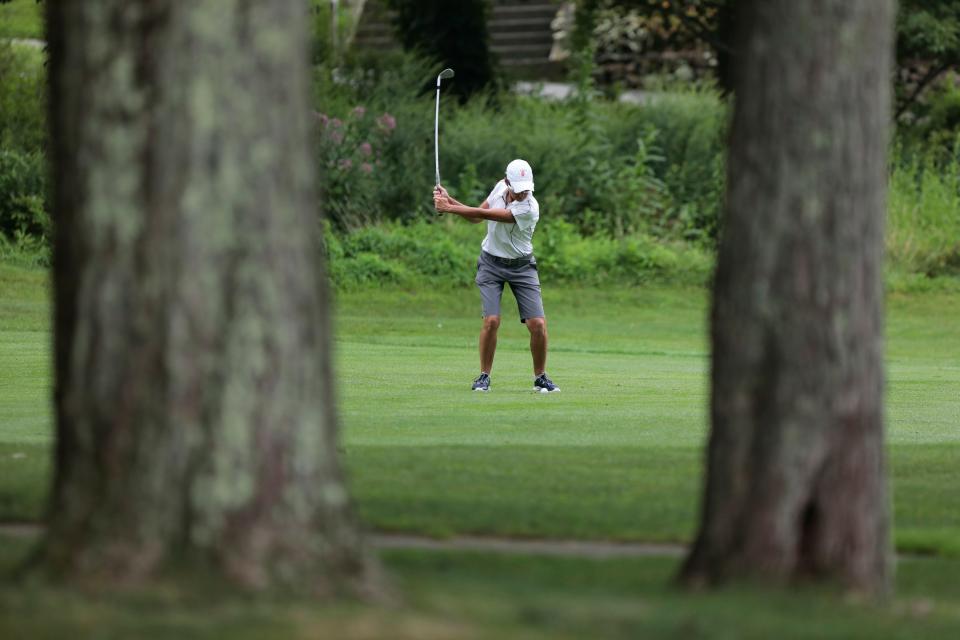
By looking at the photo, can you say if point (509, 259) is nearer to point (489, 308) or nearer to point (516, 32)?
point (489, 308)

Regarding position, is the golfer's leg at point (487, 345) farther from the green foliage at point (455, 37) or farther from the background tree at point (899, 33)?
the green foliage at point (455, 37)

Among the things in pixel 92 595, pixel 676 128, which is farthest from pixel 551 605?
pixel 676 128

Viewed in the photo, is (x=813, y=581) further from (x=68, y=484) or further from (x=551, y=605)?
(x=68, y=484)

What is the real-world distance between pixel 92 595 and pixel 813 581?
8.01 feet

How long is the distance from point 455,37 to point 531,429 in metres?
22.0

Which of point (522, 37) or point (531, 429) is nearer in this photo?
point (531, 429)

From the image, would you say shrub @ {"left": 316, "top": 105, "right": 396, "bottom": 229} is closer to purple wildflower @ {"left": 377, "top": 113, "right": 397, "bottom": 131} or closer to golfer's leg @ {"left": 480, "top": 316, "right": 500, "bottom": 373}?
purple wildflower @ {"left": 377, "top": 113, "right": 397, "bottom": 131}

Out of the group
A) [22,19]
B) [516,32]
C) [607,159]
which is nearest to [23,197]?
[607,159]

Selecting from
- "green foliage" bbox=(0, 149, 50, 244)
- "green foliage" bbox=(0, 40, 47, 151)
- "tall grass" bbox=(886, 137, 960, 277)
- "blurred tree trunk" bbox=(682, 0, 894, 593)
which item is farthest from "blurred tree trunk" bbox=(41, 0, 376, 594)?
"tall grass" bbox=(886, 137, 960, 277)

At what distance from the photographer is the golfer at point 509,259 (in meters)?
16.0

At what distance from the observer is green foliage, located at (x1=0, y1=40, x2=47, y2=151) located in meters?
29.4

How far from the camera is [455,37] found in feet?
112

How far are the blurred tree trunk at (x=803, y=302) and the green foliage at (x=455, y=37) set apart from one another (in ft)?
90.6

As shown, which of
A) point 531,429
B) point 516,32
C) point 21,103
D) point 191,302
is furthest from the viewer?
point 516,32
